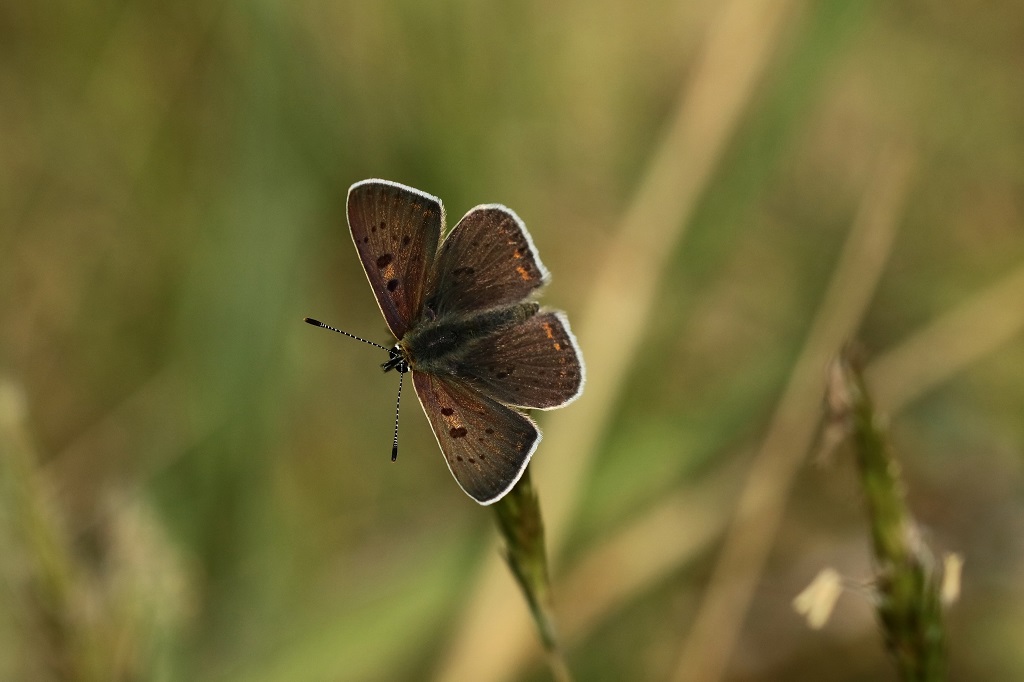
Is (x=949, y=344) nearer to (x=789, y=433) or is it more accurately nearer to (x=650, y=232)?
(x=789, y=433)

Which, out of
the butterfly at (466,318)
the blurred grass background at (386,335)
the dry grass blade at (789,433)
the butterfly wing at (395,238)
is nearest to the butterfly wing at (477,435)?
the butterfly at (466,318)

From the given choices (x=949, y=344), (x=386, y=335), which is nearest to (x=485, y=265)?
(x=386, y=335)

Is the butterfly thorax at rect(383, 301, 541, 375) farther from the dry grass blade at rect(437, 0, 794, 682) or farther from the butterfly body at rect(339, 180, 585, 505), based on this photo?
the dry grass blade at rect(437, 0, 794, 682)

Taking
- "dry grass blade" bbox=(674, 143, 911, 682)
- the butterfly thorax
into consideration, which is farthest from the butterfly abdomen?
"dry grass blade" bbox=(674, 143, 911, 682)

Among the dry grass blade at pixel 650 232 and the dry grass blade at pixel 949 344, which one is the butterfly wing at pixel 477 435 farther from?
the dry grass blade at pixel 949 344

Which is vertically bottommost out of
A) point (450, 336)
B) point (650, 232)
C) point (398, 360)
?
point (398, 360)

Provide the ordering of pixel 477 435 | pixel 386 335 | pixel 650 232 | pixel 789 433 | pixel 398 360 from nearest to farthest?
pixel 477 435 → pixel 398 360 → pixel 789 433 → pixel 650 232 → pixel 386 335
